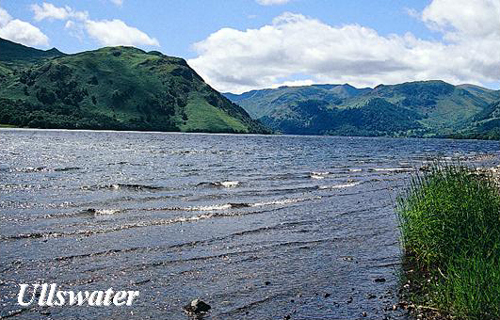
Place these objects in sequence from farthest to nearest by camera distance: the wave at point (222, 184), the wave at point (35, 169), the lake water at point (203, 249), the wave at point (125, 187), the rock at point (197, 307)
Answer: the wave at point (35, 169) → the wave at point (222, 184) → the wave at point (125, 187) → the lake water at point (203, 249) → the rock at point (197, 307)

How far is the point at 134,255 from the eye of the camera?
69.9ft

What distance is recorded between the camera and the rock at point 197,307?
49.2 feet

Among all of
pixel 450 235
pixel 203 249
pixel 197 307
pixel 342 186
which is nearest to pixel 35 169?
pixel 342 186

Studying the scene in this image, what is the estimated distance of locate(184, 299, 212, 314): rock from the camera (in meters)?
15.0

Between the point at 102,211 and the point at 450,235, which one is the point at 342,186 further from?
the point at 450,235

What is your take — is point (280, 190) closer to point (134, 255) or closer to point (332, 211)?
point (332, 211)

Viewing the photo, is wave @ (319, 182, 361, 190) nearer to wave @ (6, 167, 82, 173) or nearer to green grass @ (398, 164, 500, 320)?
green grass @ (398, 164, 500, 320)

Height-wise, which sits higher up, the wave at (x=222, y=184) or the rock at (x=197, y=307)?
the wave at (x=222, y=184)

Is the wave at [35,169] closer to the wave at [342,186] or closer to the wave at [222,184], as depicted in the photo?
the wave at [222,184]

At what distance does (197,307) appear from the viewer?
1514 cm

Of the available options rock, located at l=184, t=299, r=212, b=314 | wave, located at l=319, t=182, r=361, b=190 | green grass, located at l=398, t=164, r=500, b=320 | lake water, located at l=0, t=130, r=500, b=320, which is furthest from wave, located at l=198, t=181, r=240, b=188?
rock, located at l=184, t=299, r=212, b=314

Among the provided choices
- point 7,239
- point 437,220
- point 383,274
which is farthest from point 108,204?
point 437,220

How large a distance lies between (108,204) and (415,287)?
82.6ft

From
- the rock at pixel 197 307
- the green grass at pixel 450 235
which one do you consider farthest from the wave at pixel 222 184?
the rock at pixel 197 307
